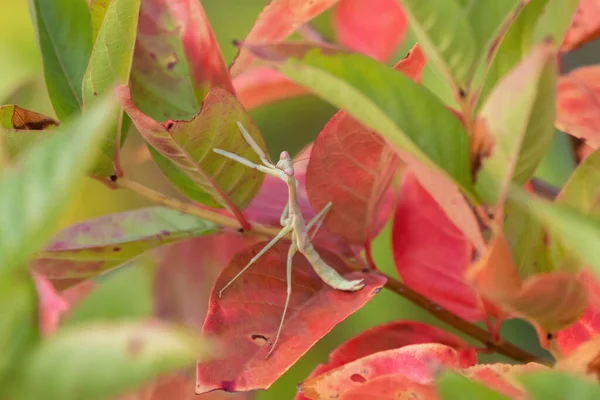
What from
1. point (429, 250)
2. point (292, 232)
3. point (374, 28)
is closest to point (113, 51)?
point (292, 232)

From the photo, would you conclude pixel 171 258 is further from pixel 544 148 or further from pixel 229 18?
pixel 229 18

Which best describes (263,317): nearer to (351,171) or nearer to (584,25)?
(351,171)

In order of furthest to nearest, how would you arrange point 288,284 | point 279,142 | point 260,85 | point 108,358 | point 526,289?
point 279,142 < point 260,85 < point 288,284 < point 526,289 < point 108,358

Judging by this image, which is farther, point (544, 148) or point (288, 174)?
point (288, 174)

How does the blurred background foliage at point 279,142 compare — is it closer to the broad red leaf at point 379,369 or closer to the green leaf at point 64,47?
the green leaf at point 64,47

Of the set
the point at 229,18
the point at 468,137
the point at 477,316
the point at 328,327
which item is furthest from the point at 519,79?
the point at 229,18

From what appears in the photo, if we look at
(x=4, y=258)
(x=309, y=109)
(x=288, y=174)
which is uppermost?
(x=4, y=258)
